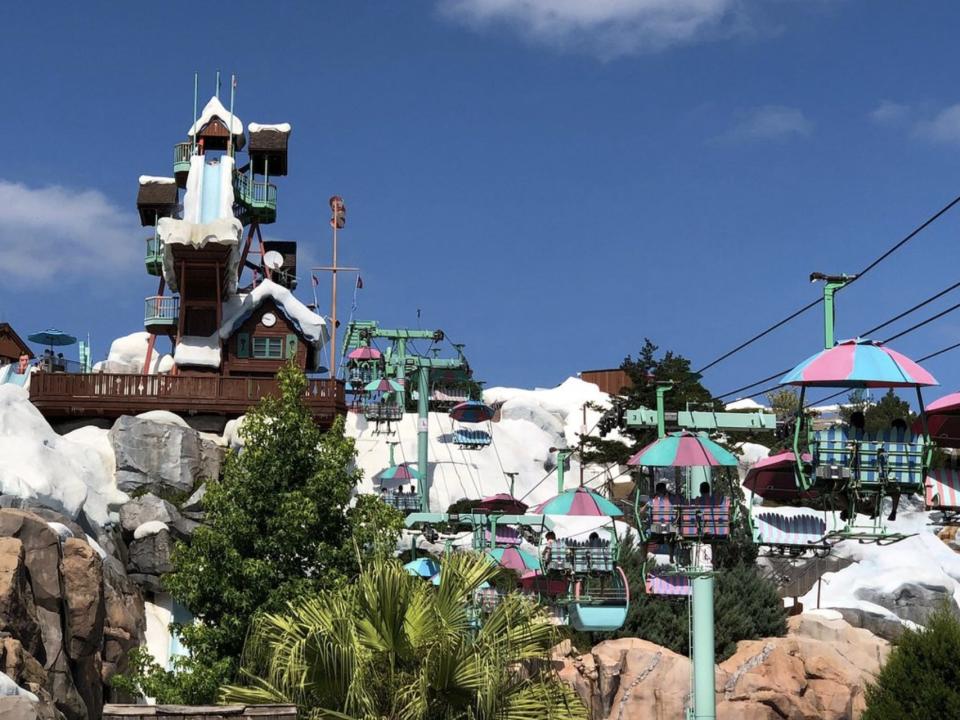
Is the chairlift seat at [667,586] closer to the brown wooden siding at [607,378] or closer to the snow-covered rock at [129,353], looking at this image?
the snow-covered rock at [129,353]

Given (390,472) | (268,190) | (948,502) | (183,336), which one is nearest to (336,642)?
(948,502)

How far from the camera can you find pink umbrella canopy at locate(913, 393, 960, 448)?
18.5m

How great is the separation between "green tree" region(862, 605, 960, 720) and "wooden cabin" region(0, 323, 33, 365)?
54652mm

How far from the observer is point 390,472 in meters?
45.0

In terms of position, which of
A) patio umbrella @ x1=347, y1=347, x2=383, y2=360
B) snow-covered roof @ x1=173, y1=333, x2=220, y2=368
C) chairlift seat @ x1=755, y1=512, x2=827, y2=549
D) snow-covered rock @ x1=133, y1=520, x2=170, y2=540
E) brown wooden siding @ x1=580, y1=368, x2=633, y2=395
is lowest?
snow-covered rock @ x1=133, y1=520, x2=170, y2=540

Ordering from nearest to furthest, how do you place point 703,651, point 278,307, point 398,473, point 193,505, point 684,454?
point 684,454 < point 703,651 < point 193,505 < point 398,473 < point 278,307

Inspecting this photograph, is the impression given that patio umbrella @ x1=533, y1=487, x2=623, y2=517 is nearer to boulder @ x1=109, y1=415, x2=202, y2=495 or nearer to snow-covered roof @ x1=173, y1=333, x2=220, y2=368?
A: boulder @ x1=109, y1=415, x2=202, y2=495

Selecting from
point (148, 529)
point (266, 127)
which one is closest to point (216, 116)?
point (266, 127)

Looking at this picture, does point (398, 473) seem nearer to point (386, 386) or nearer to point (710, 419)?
point (386, 386)

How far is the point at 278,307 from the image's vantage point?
157 feet

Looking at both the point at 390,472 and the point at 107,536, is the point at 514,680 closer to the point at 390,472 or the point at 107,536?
the point at 107,536

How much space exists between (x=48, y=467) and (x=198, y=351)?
13.8 metres

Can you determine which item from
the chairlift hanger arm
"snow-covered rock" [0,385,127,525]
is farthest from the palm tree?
"snow-covered rock" [0,385,127,525]

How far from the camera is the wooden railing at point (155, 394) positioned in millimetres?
42562
